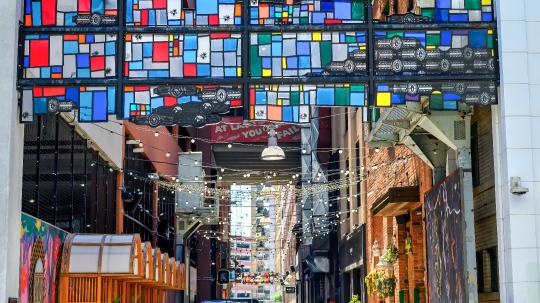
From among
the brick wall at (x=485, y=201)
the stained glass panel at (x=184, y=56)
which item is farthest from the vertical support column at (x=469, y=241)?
the stained glass panel at (x=184, y=56)

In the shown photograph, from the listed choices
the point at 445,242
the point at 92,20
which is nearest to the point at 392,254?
the point at 445,242

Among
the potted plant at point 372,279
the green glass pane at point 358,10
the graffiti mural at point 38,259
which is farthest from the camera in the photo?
the potted plant at point 372,279

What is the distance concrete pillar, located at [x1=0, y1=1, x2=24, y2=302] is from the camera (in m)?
11.1

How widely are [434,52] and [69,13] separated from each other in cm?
493

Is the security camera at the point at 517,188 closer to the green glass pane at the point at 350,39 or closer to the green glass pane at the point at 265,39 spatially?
the green glass pane at the point at 350,39

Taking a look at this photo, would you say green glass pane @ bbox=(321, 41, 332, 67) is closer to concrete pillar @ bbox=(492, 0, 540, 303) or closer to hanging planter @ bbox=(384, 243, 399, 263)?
concrete pillar @ bbox=(492, 0, 540, 303)

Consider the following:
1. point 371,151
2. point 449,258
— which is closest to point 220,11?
point 449,258

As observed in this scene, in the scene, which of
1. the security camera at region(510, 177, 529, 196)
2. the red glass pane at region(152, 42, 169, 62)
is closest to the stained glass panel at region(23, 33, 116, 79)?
the red glass pane at region(152, 42, 169, 62)

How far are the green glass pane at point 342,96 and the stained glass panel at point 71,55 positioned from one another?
118 inches

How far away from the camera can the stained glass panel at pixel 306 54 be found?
11.7m

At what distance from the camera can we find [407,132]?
636 inches

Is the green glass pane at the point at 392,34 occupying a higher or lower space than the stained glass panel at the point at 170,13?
lower

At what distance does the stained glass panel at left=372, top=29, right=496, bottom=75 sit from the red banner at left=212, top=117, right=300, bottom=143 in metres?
32.9

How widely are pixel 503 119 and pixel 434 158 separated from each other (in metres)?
5.82
